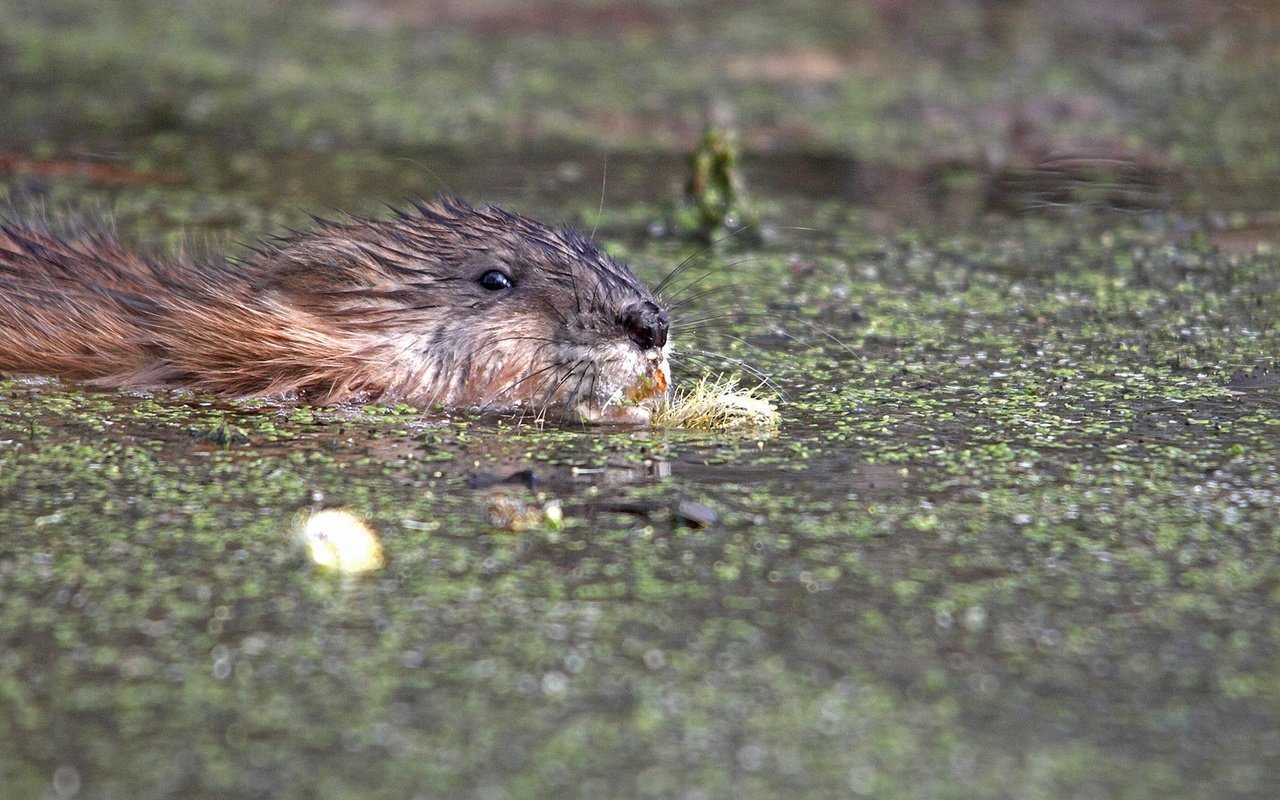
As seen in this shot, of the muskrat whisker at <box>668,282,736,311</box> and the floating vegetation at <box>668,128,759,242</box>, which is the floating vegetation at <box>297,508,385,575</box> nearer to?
the muskrat whisker at <box>668,282,736,311</box>

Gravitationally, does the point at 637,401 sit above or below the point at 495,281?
below

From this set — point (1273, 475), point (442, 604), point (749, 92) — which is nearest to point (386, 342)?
point (442, 604)

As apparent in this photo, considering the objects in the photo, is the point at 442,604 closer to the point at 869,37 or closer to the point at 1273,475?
the point at 1273,475

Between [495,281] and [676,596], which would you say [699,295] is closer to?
[495,281]

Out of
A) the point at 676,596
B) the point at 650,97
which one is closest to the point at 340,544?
the point at 676,596

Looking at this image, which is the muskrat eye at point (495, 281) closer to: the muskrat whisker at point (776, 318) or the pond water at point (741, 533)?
the pond water at point (741, 533)

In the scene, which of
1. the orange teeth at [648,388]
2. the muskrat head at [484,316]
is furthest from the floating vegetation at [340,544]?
the orange teeth at [648,388]

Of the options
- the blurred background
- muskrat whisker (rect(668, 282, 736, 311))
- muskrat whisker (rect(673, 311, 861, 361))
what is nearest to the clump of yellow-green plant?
muskrat whisker (rect(673, 311, 861, 361))
